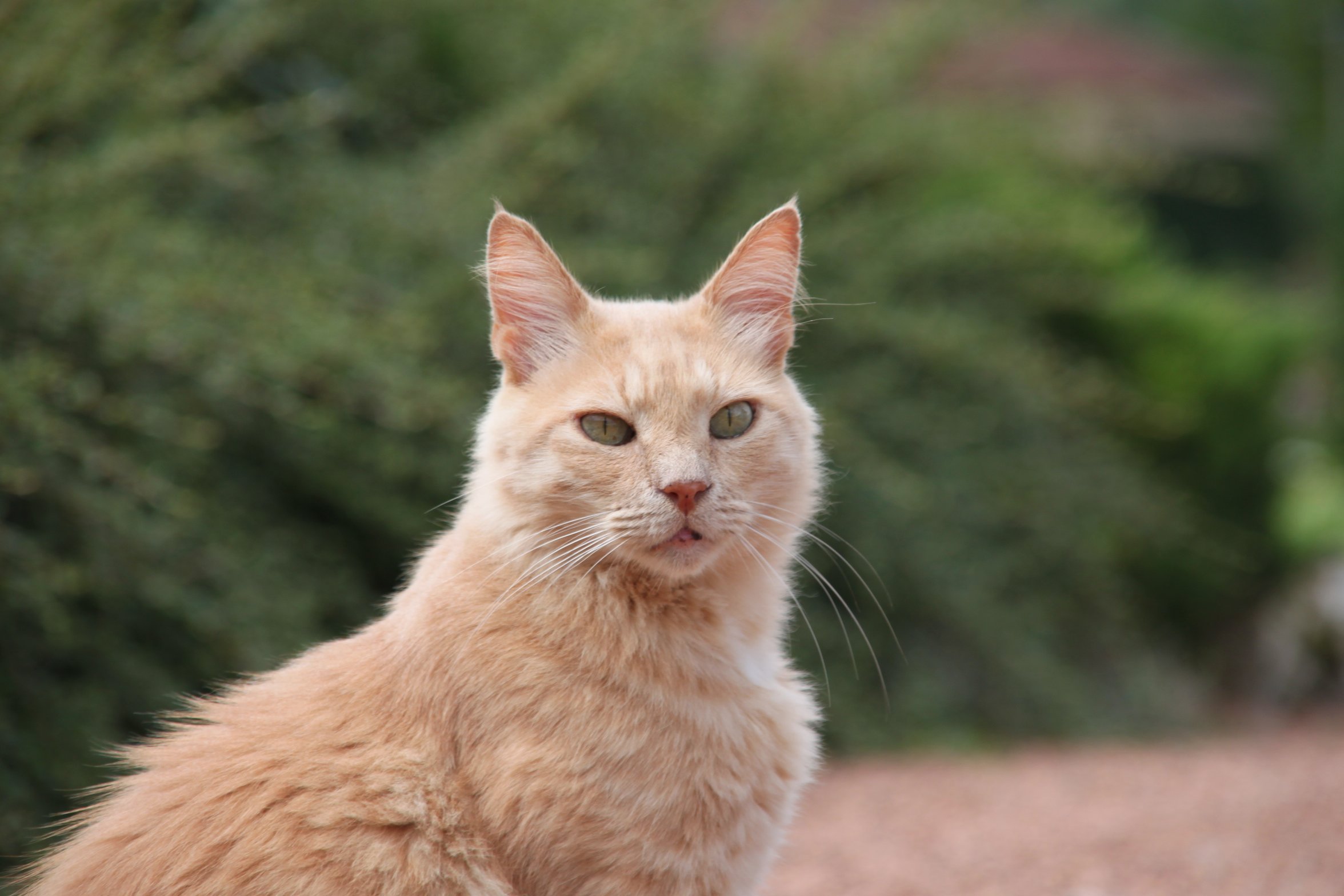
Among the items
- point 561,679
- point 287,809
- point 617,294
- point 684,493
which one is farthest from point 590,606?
point 617,294

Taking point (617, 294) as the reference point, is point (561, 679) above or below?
below

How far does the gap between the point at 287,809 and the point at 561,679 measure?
583 millimetres

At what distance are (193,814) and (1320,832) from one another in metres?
3.65

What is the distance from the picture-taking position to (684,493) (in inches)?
97.7

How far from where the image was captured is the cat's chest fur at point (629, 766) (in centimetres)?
229

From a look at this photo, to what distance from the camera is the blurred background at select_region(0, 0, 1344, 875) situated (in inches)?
142

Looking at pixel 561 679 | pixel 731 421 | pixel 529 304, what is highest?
pixel 529 304

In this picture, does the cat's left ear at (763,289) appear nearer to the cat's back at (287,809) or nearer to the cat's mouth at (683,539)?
the cat's mouth at (683,539)

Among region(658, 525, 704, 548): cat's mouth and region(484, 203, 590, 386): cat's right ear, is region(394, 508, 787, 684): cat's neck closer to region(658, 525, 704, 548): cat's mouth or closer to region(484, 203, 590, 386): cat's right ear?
region(658, 525, 704, 548): cat's mouth

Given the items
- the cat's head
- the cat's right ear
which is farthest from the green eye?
the cat's right ear

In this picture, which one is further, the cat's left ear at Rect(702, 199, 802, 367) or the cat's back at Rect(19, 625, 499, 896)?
the cat's left ear at Rect(702, 199, 802, 367)

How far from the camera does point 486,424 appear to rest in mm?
2818

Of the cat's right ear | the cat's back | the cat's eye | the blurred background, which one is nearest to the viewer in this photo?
the cat's back

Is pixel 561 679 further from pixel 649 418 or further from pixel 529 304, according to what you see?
pixel 529 304
